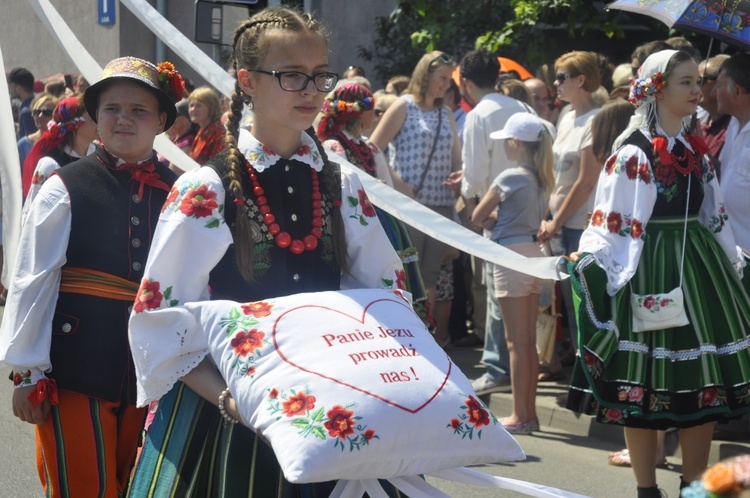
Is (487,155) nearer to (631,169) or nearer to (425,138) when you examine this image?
(425,138)

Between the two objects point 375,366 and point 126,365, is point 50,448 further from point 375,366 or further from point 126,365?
point 375,366

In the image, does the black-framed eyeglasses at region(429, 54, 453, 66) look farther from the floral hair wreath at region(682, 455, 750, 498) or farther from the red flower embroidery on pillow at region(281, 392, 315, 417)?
the floral hair wreath at region(682, 455, 750, 498)

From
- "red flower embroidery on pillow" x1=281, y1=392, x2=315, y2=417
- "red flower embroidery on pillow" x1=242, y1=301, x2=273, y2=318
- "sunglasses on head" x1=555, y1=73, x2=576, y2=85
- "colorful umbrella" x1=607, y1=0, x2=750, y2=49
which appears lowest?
"red flower embroidery on pillow" x1=281, y1=392, x2=315, y2=417

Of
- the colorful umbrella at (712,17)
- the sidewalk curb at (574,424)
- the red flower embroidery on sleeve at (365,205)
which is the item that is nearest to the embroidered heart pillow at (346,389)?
the red flower embroidery on sleeve at (365,205)

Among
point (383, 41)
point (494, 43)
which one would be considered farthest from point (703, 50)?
point (383, 41)

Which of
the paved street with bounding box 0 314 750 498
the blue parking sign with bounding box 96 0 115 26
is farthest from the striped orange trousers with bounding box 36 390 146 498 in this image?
the blue parking sign with bounding box 96 0 115 26

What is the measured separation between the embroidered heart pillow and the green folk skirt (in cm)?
226

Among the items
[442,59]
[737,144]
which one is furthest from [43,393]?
[442,59]

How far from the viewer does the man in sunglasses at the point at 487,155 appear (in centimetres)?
712

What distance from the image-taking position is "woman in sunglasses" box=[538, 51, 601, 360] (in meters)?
6.68

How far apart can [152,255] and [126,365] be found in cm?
85

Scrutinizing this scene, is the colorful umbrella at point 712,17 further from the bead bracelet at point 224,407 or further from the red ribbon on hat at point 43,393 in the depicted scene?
the bead bracelet at point 224,407

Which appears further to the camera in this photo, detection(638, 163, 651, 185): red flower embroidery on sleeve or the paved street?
the paved street

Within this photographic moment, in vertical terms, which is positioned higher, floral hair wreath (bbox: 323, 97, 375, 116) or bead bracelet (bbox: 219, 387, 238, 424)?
floral hair wreath (bbox: 323, 97, 375, 116)
